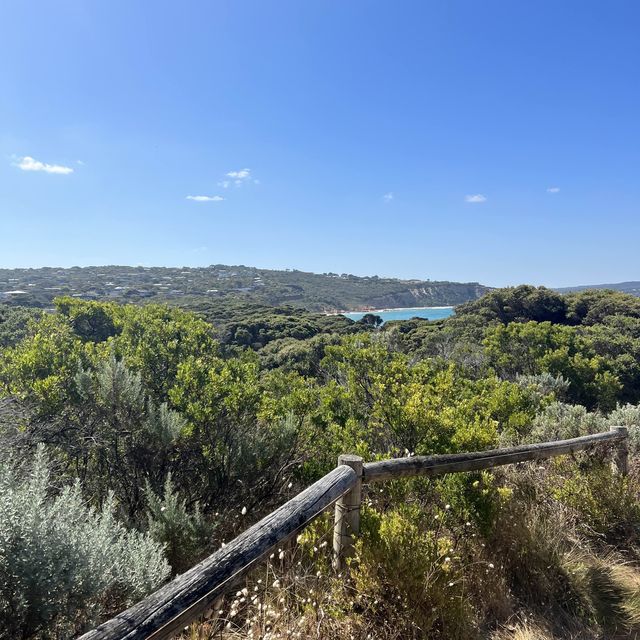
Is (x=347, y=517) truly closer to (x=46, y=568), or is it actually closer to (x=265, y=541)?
(x=265, y=541)

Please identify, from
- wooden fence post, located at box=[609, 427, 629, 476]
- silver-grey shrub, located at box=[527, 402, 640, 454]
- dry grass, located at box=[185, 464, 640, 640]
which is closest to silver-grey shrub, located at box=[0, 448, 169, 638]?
dry grass, located at box=[185, 464, 640, 640]

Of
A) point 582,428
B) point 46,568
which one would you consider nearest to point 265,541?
point 46,568

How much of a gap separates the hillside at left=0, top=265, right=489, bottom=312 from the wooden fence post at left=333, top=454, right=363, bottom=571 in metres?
79.1

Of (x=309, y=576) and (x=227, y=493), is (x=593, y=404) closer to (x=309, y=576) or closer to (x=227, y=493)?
(x=227, y=493)

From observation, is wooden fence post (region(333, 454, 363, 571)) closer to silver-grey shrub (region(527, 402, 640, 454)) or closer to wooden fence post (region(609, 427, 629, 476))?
wooden fence post (region(609, 427, 629, 476))

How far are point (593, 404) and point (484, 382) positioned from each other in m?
13.0

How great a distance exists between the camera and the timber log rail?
1384mm

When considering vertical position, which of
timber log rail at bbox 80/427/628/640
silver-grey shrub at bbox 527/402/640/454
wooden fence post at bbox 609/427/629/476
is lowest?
silver-grey shrub at bbox 527/402/640/454

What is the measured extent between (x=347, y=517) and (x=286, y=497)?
2580 mm

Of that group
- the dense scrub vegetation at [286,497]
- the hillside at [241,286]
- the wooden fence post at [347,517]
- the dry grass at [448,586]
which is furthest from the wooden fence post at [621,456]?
the hillside at [241,286]

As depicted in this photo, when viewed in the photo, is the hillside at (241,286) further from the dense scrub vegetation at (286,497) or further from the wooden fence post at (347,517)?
the wooden fence post at (347,517)

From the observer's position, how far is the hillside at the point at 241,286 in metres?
90.4

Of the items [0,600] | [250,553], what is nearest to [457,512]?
[250,553]

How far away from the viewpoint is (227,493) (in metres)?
4.97
